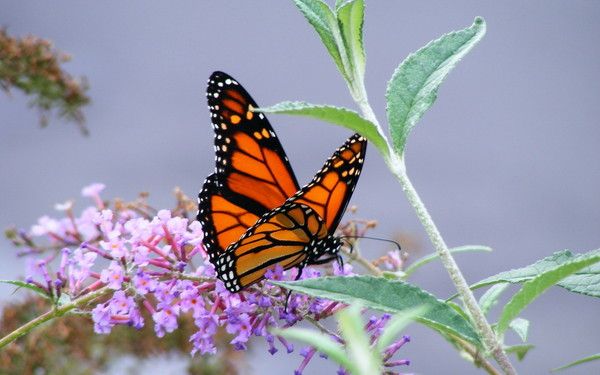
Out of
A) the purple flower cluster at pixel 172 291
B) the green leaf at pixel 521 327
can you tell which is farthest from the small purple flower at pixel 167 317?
the green leaf at pixel 521 327

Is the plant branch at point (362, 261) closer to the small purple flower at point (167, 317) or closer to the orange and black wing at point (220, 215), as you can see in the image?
the orange and black wing at point (220, 215)

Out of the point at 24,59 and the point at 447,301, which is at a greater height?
the point at 24,59

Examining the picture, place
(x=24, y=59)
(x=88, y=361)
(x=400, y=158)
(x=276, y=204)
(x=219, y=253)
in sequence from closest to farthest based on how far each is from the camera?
1. (x=400, y=158)
2. (x=219, y=253)
3. (x=276, y=204)
4. (x=24, y=59)
5. (x=88, y=361)

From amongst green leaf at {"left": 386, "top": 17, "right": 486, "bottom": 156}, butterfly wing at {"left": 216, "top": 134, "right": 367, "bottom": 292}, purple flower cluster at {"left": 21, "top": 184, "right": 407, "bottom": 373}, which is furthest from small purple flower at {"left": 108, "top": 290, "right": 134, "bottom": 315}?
green leaf at {"left": 386, "top": 17, "right": 486, "bottom": 156}

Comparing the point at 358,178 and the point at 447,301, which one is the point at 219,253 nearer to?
the point at 358,178

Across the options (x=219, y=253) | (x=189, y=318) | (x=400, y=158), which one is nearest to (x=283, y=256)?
(x=219, y=253)
